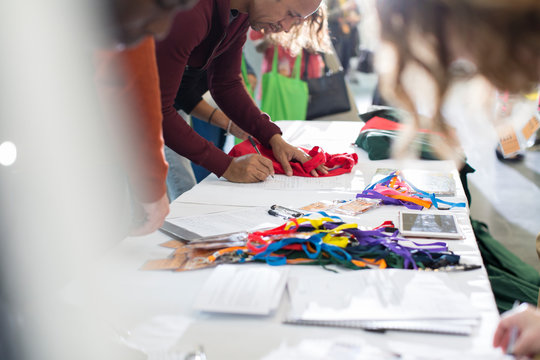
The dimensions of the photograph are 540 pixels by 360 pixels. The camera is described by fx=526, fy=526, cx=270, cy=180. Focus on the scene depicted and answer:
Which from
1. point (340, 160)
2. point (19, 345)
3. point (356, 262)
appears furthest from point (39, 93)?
point (340, 160)

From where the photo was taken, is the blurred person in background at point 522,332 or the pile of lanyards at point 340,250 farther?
the pile of lanyards at point 340,250

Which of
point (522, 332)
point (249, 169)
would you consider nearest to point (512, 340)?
point (522, 332)

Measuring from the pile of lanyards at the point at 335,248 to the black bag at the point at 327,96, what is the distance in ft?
6.65

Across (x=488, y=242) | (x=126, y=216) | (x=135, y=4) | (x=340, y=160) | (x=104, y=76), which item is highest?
(x=135, y=4)

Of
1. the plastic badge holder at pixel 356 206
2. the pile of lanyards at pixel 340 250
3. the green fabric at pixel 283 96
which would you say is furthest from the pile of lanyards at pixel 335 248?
the green fabric at pixel 283 96

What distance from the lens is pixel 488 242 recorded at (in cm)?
203

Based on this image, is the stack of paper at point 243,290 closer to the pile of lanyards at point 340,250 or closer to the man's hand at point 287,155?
the pile of lanyards at point 340,250

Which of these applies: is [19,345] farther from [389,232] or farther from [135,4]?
[389,232]

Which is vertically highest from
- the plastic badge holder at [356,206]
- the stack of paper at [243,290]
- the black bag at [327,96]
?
the stack of paper at [243,290]

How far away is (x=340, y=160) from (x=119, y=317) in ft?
3.60

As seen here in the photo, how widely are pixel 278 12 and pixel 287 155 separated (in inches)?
20.2

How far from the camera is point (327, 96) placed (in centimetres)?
323

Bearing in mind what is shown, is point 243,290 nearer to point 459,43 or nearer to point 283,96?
point 459,43

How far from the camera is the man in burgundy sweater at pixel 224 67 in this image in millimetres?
1270
